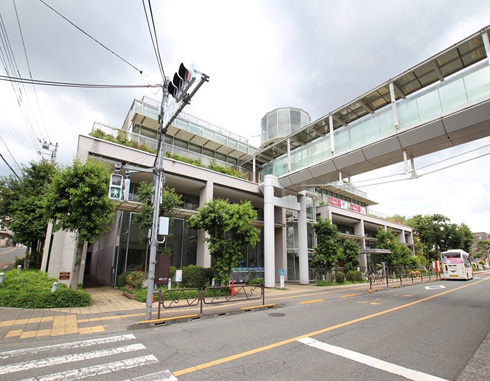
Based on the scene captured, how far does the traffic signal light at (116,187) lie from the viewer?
811cm

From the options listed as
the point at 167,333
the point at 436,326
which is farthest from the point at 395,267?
the point at 167,333

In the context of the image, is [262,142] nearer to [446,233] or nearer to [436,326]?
[436,326]

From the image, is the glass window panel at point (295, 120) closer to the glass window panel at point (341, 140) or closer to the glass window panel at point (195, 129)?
the glass window panel at point (195, 129)

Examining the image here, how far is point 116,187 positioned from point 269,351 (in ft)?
21.3

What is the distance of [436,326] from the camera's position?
8117mm

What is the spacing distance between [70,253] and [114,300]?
3990 mm

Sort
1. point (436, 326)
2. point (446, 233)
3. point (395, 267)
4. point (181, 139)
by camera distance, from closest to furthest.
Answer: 1. point (436, 326)
2. point (181, 139)
3. point (395, 267)
4. point (446, 233)

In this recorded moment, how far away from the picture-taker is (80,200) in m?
11.4

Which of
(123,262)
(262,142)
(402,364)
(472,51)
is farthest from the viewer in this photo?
(262,142)

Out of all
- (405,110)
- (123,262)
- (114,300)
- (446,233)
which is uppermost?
(405,110)

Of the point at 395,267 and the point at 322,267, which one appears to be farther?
the point at 395,267

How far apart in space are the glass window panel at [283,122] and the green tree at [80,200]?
20.7 m

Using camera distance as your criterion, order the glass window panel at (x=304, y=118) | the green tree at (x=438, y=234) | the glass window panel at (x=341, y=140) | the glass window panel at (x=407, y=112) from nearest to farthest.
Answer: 1. the glass window panel at (x=407, y=112)
2. the glass window panel at (x=341, y=140)
3. the glass window panel at (x=304, y=118)
4. the green tree at (x=438, y=234)

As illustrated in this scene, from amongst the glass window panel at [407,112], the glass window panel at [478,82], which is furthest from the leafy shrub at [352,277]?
the glass window panel at [478,82]
